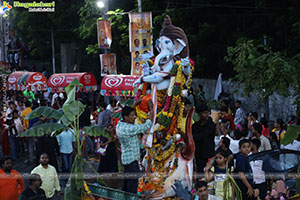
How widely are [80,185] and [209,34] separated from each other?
47.1 feet

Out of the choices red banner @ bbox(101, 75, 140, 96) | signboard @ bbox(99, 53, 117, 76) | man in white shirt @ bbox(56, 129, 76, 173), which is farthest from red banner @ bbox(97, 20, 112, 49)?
man in white shirt @ bbox(56, 129, 76, 173)

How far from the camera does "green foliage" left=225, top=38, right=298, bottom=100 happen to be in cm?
1343

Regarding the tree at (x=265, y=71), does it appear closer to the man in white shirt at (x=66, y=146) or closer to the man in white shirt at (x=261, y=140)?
the man in white shirt at (x=261, y=140)

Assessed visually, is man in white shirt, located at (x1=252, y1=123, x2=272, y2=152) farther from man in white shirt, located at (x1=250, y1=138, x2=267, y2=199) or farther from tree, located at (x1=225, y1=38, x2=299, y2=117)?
tree, located at (x1=225, y1=38, x2=299, y2=117)

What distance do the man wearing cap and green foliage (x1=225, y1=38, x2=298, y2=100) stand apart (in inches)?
185

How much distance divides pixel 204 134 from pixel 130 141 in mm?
1188

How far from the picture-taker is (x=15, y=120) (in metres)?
15.2

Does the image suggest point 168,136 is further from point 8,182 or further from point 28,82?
point 28,82

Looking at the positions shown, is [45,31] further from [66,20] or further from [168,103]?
[168,103]

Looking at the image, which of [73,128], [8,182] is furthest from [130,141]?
[8,182]

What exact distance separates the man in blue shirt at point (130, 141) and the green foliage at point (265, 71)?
535cm

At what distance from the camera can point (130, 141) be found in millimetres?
9062

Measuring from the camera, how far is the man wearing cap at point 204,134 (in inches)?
359

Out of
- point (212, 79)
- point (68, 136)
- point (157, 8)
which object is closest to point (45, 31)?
point (157, 8)
